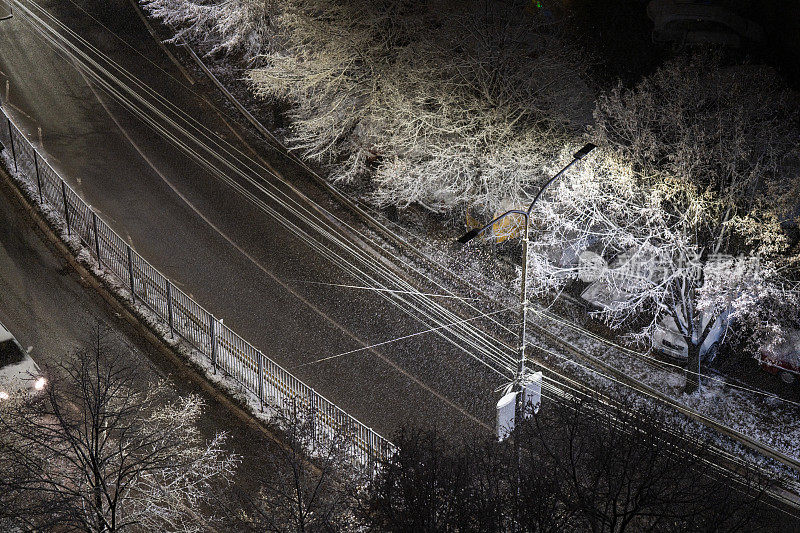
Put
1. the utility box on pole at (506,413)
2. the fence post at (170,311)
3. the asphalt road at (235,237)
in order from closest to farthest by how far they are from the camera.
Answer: the utility box on pole at (506,413) → the asphalt road at (235,237) → the fence post at (170,311)

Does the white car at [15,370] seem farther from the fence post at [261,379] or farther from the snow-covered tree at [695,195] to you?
the snow-covered tree at [695,195]

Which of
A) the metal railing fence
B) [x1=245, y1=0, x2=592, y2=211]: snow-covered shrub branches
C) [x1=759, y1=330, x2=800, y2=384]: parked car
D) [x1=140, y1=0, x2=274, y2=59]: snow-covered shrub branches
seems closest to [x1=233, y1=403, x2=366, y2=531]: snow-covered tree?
the metal railing fence

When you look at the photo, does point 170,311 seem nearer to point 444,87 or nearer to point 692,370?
point 444,87

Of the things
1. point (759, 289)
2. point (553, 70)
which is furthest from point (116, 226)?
point (759, 289)

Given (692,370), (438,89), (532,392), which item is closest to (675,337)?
(692,370)

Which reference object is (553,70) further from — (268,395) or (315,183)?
(268,395)

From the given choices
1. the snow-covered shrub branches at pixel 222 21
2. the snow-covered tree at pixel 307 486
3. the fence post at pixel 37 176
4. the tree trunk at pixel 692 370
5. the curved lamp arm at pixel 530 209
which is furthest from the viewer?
the snow-covered shrub branches at pixel 222 21

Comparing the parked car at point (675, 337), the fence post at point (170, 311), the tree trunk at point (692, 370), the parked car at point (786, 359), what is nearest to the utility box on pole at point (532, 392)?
the parked car at point (675, 337)
